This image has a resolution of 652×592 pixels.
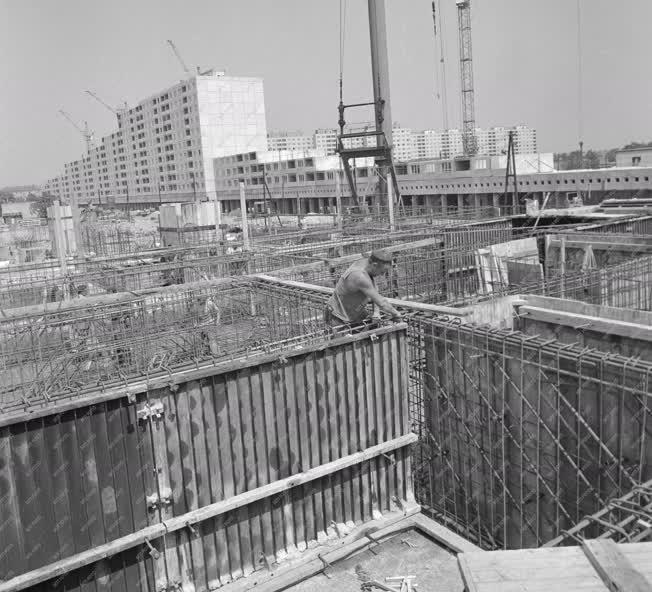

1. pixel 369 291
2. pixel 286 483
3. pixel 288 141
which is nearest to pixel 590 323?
pixel 369 291

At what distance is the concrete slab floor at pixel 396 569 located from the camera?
6.03 metres

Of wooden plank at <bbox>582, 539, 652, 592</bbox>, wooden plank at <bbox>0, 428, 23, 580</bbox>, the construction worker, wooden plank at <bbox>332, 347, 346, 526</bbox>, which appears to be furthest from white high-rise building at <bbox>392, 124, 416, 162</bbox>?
wooden plank at <bbox>582, 539, 652, 592</bbox>

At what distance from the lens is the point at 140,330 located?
1130cm

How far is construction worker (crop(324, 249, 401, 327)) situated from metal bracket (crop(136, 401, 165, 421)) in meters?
→ 2.47

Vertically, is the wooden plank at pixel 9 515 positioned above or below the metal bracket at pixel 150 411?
below

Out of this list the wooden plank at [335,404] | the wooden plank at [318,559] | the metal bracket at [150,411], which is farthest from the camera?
the wooden plank at [335,404]

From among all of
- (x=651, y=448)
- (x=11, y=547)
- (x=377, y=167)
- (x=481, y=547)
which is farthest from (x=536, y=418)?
(x=377, y=167)

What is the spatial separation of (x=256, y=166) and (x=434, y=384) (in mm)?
92734

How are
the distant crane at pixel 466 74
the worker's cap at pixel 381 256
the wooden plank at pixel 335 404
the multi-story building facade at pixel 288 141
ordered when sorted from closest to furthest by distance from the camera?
the wooden plank at pixel 335 404
the worker's cap at pixel 381 256
the distant crane at pixel 466 74
the multi-story building facade at pixel 288 141

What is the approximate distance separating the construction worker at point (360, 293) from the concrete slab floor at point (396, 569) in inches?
96.2

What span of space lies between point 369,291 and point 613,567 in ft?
14.5

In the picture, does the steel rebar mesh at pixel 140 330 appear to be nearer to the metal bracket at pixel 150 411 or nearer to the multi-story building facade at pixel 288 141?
the metal bracket at pixel 150 411

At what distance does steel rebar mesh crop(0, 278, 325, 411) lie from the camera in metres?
10.1

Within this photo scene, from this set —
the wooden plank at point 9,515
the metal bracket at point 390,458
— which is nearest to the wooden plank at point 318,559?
the metal bracket at point 390,458
